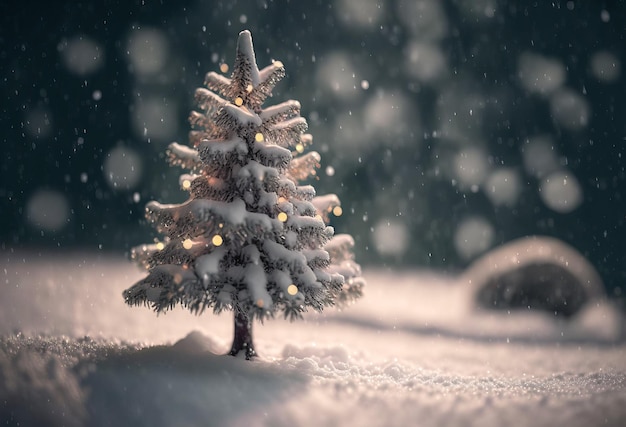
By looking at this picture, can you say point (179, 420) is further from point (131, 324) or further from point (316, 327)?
point (316, 327)

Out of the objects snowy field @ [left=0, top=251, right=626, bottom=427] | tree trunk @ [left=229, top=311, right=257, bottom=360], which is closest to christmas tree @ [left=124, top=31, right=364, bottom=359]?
tree trunk @ [left=229, top=311, right=257, bottom=360]

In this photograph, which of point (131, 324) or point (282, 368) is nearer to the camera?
point (282, 368)

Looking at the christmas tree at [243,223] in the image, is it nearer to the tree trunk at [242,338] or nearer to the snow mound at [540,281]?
the tree trunk at [242,338]

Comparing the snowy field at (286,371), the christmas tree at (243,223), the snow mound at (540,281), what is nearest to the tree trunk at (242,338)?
the christmas tree at (243,223)

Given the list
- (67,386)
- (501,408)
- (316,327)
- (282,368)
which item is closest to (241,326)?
(282,368)

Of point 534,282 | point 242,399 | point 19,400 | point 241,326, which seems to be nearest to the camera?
point 19,400

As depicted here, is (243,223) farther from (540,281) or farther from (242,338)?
(540,281)
